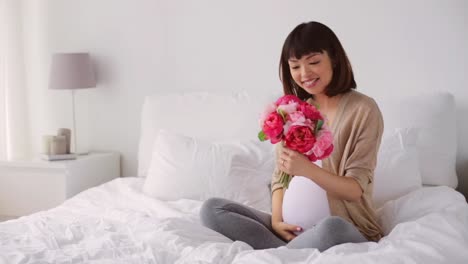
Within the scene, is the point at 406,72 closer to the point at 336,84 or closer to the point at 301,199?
the point at 336,84

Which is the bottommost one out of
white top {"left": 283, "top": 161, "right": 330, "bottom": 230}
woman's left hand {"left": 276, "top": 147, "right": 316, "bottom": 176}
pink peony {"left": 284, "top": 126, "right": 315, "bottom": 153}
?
white top {"left": 283, "top": 161, "right": 330, "bottom": 230}

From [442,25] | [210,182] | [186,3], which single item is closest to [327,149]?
[210,182]

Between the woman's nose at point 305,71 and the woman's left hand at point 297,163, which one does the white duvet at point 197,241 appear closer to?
the woman's left hand at point 297,163

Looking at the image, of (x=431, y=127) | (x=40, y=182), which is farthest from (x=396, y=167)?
(x=40, y=182)

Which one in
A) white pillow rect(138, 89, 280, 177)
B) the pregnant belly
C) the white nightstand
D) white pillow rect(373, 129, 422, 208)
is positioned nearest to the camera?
the pregnant belly

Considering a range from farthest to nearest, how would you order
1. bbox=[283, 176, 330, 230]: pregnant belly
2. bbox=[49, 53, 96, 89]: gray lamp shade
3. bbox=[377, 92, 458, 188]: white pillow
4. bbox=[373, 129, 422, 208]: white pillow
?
bbox=[49, 53, 96, 89]: gray lamp shade, bbox=[377, 92, 458, 188]: white pillow, bbox=[373, 129, 422, 208]: white pillow, bbox=[283, 176, 330, 230]: pregnant belly

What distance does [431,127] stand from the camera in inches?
113

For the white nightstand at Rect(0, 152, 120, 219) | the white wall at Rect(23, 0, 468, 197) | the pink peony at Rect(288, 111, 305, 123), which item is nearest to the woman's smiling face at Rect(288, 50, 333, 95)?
A: the pink peony at Rect(288, 111, 305, 123)

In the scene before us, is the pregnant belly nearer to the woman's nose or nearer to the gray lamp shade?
the woman's nose

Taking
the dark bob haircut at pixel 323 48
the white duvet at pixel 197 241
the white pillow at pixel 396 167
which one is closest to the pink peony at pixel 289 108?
the dark bob haircut at pixel 323 48

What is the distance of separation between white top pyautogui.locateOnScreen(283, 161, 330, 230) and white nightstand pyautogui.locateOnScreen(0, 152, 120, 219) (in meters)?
1.72

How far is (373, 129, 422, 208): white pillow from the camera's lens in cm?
261

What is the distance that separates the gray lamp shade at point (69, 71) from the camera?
141 inches

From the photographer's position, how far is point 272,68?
134 inches
